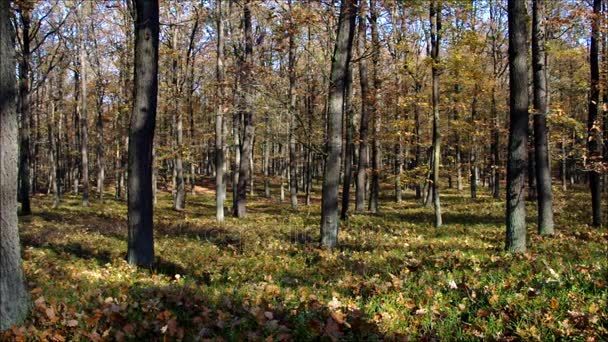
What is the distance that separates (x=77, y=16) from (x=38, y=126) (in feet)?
78.0

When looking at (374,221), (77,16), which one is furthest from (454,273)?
(77,16)

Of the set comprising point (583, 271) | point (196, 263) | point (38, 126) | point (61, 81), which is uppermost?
point (61, 81)

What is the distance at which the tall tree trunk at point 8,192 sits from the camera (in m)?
5.06

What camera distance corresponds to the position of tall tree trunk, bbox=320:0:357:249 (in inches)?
440

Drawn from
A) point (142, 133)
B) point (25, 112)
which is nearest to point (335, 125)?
point (142, 133)

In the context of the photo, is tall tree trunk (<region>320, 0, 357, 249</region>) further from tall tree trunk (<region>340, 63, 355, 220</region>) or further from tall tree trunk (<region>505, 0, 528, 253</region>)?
tall tree trunk (<region>340, 63, 355, 220</region>)

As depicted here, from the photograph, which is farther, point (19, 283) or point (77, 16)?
point (77, 16)

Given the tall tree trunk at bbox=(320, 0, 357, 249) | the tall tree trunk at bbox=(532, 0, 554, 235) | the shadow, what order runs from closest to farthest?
the shadow → the tall tree trunk at bbox=(320, 0, 357, 249) → the tall tree trunk at bbox=(532, 0, 554, 235)

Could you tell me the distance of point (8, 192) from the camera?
5117 millimetres

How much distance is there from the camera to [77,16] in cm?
2755

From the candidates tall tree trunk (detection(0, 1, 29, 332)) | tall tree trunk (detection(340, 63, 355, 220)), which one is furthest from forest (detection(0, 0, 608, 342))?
tall tree trunk (detection(340, 63, 355, 220))

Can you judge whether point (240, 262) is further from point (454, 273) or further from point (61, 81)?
point (61, 81)

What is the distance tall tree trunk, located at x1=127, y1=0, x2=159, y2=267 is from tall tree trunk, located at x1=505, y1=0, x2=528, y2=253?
292 inches

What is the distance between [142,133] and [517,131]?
779cm
